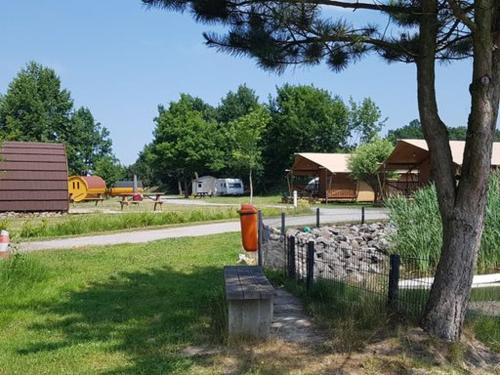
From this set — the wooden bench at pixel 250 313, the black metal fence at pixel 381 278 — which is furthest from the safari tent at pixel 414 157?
the wooden bench at pixel 250 313

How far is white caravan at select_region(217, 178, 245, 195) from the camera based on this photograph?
65.1 m

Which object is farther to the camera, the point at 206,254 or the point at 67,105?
the point at 67,105

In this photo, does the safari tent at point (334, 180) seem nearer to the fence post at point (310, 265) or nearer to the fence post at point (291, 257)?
the fence post at point (291, 257)

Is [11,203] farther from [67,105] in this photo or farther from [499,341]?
[67,105]

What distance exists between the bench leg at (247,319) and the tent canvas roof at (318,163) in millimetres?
37266

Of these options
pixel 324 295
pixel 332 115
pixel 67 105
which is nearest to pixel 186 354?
pixel 324 295

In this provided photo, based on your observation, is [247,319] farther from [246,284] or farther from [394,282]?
[394,282]

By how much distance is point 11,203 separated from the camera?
2595 centimetres

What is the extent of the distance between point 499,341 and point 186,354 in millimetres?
2955

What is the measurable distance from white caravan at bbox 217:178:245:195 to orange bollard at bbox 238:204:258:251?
5399 cm

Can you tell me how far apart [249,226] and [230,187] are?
54301mm

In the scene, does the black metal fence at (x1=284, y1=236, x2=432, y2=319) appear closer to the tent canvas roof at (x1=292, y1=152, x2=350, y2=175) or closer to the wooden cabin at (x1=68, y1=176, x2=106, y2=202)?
the tent canvas roof at (x1=292, y1=152, x2=350, y2=175)

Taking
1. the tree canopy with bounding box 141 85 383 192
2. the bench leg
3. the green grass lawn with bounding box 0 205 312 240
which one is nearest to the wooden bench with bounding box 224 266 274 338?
the bench leg

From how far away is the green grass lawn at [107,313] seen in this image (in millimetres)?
5070
